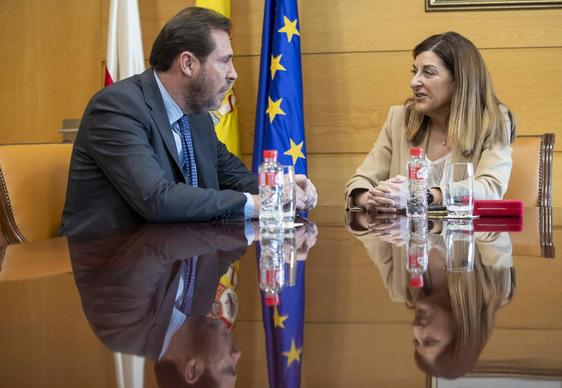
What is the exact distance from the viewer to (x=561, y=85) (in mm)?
4508

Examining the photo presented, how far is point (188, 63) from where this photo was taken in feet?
9.64

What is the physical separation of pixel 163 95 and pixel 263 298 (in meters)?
1.97

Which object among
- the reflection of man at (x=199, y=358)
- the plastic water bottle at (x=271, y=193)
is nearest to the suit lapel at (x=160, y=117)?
the plastic water bottle at (x=271, y=193)

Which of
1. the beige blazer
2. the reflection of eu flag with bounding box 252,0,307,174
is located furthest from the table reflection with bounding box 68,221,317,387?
the reflection of eu flag with bounding box 252,0,307,174

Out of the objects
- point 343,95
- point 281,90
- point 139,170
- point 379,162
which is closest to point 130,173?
point 139,170

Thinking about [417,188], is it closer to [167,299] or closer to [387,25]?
[167,299]

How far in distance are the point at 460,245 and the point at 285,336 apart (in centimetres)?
98

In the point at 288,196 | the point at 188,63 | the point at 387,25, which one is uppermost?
the point at 387,25

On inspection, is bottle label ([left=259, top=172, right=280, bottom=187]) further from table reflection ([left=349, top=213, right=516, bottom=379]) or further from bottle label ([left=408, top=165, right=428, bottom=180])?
bottle label ([left=408, top=165, right=428, bottom=180])

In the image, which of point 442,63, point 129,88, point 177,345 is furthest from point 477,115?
point 177,345

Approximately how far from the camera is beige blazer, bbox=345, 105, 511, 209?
317cm

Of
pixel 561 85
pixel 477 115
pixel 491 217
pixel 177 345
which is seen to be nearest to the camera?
pixel 177 345

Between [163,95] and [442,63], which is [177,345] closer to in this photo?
[163,95]

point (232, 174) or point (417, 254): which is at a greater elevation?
point (232, 174)
